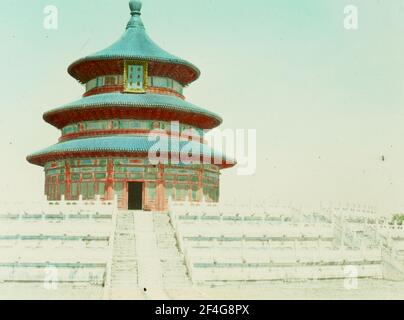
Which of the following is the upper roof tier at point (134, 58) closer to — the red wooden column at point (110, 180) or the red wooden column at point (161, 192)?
the red wooden column at point (110, 180)

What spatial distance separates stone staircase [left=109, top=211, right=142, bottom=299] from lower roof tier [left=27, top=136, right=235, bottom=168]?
10301 mm

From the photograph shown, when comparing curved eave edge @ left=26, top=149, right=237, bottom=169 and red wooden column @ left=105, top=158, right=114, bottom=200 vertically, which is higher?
curved eave edge @ left=26, top=149, right=237, bottom=169

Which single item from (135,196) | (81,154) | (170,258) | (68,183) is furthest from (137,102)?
(170,258)

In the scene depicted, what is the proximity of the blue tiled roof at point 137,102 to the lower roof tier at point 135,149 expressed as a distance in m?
2.43

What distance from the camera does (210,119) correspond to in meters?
46.2

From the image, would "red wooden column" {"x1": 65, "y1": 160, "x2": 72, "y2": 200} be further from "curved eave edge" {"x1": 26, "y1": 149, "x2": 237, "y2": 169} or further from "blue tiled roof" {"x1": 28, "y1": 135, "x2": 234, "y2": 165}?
"blue tiled roof" {"x1": 28, "y1": 135, "x2": 234, "y2": 165}

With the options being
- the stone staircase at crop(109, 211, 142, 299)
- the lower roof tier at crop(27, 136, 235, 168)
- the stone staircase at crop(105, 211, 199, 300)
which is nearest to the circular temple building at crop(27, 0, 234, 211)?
the lower roof tier at crop(27, 136, 235, 168)

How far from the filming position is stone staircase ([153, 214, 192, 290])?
25.3 m

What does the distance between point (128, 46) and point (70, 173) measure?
11.0 m

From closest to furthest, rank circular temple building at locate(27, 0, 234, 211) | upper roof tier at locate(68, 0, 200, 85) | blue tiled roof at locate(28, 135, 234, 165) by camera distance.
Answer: blue tiled roof at locate(28, 135, 234, 165), circular temple building at locate(27, 0, 234, 211), upper roof tier at locate(68, 0, 200, 85)

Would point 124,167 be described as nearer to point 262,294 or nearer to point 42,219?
point 42,219

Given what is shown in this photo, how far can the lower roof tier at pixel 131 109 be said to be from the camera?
140 feet

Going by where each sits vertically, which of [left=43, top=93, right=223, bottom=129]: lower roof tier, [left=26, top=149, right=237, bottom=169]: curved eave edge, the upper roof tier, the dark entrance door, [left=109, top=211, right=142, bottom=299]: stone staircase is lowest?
[left=109, top=211, right=142, bottom=299]: stone staircase

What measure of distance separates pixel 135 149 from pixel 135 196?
4.53m
